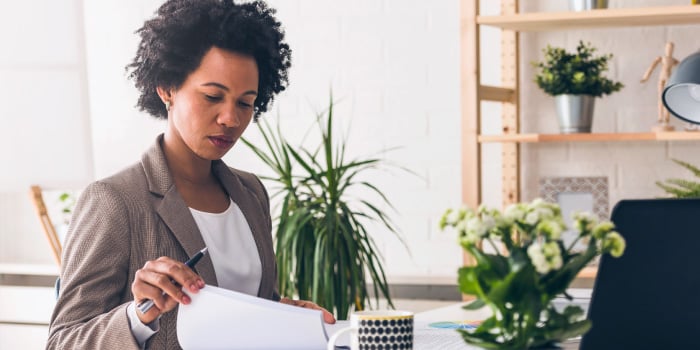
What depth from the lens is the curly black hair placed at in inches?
78.3

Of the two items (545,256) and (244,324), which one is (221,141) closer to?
(244,324)

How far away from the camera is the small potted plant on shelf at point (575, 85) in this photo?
3.18 metres

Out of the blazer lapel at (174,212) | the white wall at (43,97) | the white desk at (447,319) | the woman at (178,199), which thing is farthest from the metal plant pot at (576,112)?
the white wall at (43,97)

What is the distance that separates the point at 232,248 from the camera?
2004mm

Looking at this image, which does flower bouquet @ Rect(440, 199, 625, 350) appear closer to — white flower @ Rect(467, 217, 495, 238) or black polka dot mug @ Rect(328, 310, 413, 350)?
white flower @ Rect(467, 217, 495, 238)

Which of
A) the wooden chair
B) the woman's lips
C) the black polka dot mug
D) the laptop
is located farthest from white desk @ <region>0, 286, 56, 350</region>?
the laptop

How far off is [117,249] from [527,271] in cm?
87

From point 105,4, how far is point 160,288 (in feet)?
9.12

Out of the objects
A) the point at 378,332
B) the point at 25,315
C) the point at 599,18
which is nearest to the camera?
the point at 378,332

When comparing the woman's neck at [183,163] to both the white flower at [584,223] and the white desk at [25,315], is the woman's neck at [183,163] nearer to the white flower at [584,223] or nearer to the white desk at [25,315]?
the white flower at [584,223]

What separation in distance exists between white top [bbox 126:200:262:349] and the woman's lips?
0.14 metres

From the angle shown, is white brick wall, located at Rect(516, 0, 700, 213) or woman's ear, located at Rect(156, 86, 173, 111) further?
white brick wall, located at Rect(516, 0, 700, 213)

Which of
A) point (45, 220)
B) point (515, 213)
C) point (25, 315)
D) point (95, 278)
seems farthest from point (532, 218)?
point (25, 315)

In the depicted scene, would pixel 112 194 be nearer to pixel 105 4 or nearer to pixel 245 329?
pixel 245 329
